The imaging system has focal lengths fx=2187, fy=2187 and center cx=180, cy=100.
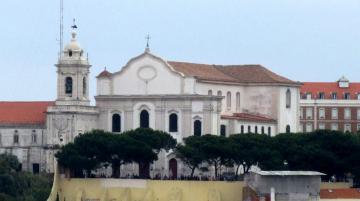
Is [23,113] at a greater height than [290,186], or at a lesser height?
→ greater

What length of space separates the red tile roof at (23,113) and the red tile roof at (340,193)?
28.0m

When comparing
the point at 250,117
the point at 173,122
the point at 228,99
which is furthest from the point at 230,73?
the point at 173,122

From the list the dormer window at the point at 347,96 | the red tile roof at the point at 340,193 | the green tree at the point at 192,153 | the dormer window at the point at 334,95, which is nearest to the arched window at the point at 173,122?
the green tree at the point at 192,153

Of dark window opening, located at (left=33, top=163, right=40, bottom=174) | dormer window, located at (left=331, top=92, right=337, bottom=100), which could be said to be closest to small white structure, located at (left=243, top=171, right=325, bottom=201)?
dark window opening, located at (left=33, top=163, right=40, bottom=174)

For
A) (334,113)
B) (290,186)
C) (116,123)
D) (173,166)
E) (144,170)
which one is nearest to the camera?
(290,186)

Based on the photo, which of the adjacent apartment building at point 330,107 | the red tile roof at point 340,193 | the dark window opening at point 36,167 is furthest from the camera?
the adjacent apartment building at point 330,107

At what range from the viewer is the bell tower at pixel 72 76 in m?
135

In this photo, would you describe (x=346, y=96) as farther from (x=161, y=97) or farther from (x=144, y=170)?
(x=144, y=170)

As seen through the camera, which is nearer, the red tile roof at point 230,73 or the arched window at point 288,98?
the red tile roof at point 230,73

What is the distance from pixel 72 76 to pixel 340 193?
27541 mm

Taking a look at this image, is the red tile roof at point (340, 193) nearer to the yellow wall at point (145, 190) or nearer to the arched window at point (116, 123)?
the yellow wall at point (145, 190)

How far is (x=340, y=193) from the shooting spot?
113 meters

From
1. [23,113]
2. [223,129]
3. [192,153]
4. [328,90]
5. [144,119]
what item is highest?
[328,90]

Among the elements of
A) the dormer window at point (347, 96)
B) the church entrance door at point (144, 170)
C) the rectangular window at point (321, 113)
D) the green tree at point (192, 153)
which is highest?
the dormer window at point (347, 96)
